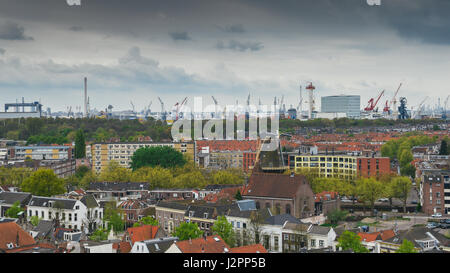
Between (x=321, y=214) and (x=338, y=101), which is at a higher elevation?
(x=338, y=101)

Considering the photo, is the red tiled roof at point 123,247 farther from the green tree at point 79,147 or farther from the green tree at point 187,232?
the green tree at point 79,147

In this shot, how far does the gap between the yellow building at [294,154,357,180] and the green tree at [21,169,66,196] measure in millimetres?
11203

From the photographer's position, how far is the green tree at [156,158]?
28.6 meters

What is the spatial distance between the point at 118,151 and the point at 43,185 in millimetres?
13428

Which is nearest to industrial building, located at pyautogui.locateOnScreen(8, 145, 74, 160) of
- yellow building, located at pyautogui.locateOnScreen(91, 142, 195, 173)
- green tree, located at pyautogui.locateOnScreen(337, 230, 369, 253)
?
yellow building, located at pyautogui.locateOnScreen(91, 142, 195, 173)

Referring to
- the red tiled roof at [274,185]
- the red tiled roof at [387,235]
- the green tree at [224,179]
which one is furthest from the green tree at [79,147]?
the red tiled roof at [387,235]

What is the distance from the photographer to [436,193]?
19.5 metres

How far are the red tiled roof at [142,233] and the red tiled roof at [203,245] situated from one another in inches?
68.6

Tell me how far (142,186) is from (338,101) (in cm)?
7429

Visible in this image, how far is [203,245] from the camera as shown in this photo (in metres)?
10.5

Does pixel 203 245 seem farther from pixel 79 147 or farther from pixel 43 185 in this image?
pixel 79 147

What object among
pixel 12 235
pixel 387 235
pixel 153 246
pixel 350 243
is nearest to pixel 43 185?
pixel 12 235

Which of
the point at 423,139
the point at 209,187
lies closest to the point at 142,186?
the point at 209,187

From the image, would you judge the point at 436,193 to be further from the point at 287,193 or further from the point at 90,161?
the point at 90,161
